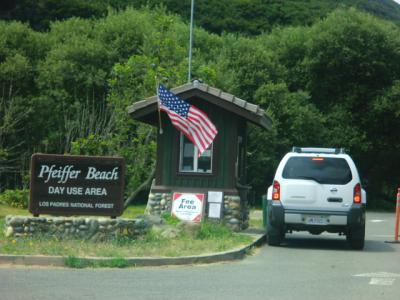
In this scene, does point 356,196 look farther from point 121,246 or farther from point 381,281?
point 121,246

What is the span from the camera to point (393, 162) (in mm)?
45906

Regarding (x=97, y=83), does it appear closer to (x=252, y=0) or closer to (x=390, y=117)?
(x=390, y=117)

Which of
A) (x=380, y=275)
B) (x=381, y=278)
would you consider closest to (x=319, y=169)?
(x=380, y=275)

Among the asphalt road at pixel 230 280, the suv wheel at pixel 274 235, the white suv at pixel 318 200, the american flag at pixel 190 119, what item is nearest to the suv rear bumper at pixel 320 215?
the white suv at pixel 318 200

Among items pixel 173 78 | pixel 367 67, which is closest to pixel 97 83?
pixel 173 78

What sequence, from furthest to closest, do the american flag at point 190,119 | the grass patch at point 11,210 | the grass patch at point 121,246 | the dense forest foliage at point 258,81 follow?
the dense forest foliage at point 258,81 < the grass patch at point 11,210 < the american flag at point 190,119 < the grass patch at point 121,246

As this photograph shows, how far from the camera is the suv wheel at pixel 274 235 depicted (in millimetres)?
16766

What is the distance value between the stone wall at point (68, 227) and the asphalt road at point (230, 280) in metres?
2.69

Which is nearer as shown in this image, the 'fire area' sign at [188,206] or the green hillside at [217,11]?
the 'fire area' sign at [188,206]

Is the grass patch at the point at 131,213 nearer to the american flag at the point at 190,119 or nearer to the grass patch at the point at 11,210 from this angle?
the grass patch at the point at 11,210

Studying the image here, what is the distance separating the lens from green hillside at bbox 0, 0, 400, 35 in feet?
192

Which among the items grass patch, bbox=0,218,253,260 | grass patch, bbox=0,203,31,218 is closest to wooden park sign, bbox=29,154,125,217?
grass patch, bbox=0,218,253,260

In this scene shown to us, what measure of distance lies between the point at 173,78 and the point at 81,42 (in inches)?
566

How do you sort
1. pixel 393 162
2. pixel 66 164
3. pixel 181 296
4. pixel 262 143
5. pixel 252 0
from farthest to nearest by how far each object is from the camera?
pixel 252 0 → pixel 393 162 → pixel 262 143 → pixel 66 164 → pixel 181 296
